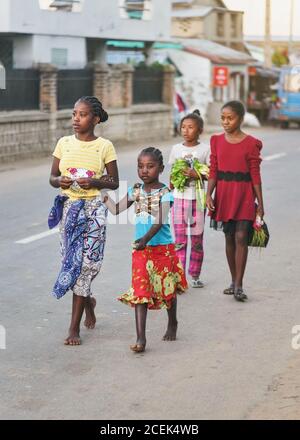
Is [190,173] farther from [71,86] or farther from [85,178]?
[71,86]

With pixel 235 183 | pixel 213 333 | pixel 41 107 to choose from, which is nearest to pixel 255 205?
pixel 235 183

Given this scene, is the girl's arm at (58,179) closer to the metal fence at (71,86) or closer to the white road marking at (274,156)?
the white road marking at (274,156)

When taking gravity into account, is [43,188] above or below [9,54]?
below

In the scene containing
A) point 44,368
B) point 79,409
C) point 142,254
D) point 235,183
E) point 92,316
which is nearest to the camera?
point 79,409

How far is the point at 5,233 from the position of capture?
1249 cm

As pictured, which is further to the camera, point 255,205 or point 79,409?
point 255,205

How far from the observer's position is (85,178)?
721cm

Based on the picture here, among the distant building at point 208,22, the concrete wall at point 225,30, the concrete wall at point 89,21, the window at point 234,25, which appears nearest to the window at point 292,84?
the concrete wall at point 89,21

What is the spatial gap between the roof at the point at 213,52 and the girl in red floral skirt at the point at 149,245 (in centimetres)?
3776

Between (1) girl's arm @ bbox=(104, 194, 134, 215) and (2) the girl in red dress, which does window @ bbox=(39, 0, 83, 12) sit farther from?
(1) girl's arm @ bbox=(104, 194, 134, 215)

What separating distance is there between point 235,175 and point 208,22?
158 ft

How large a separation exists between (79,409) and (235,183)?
3438mm

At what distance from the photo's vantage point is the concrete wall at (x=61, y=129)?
74.6ft
